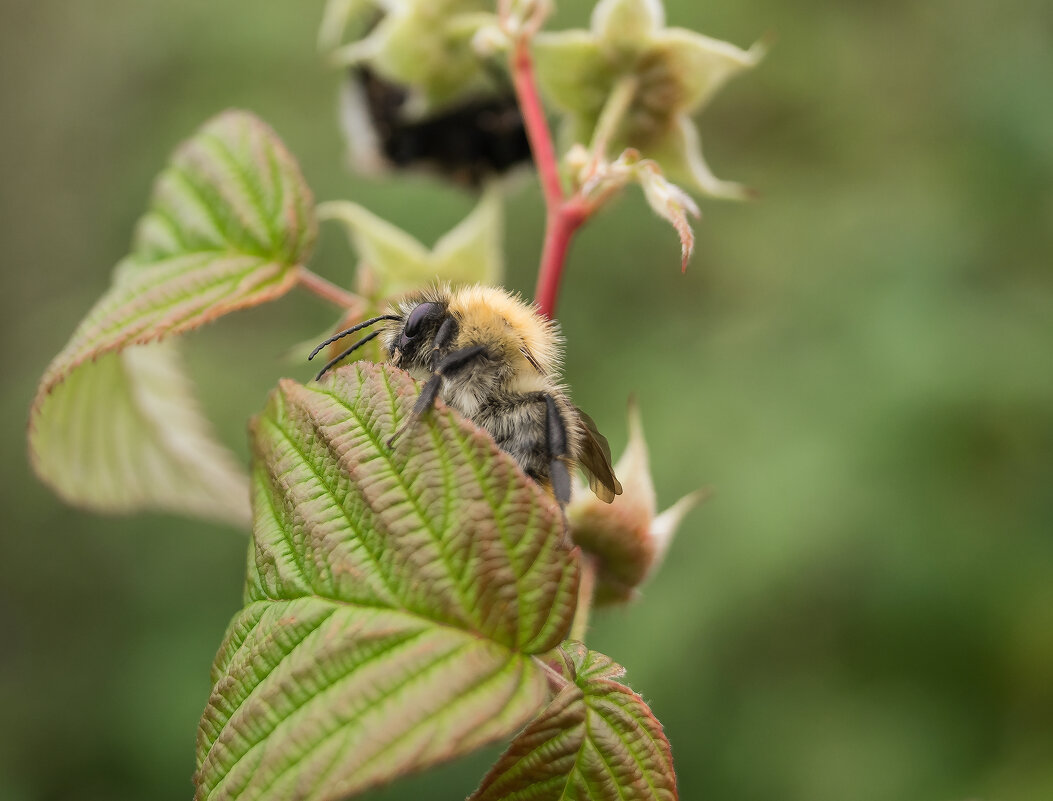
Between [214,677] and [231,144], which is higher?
[231,144]

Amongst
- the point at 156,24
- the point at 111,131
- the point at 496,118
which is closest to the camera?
the point at 496,118

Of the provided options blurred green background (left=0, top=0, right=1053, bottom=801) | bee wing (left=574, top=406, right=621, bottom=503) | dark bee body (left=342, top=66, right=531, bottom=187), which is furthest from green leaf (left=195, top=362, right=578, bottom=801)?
blurred green background (left=0, top=0, right=1053, bottom=801)

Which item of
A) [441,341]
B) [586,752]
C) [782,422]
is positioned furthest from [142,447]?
[782,422]

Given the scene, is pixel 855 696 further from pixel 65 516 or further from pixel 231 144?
pixel 65 516

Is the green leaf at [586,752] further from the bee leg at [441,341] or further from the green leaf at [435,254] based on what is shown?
the green leaf at [435,254]

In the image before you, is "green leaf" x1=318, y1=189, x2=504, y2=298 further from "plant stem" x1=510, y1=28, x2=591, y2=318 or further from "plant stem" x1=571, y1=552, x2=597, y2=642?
"plant stem" x1=571, y1=552, x2=597, y2=642

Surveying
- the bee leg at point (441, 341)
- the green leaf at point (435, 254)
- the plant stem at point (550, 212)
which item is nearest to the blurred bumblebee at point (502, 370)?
the bee leg at point (441, 341)

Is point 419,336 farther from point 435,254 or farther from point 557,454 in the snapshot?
point 435,254

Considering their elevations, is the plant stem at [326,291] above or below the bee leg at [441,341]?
above

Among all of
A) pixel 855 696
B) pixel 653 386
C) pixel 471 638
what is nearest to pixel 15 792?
pixel 653 386
